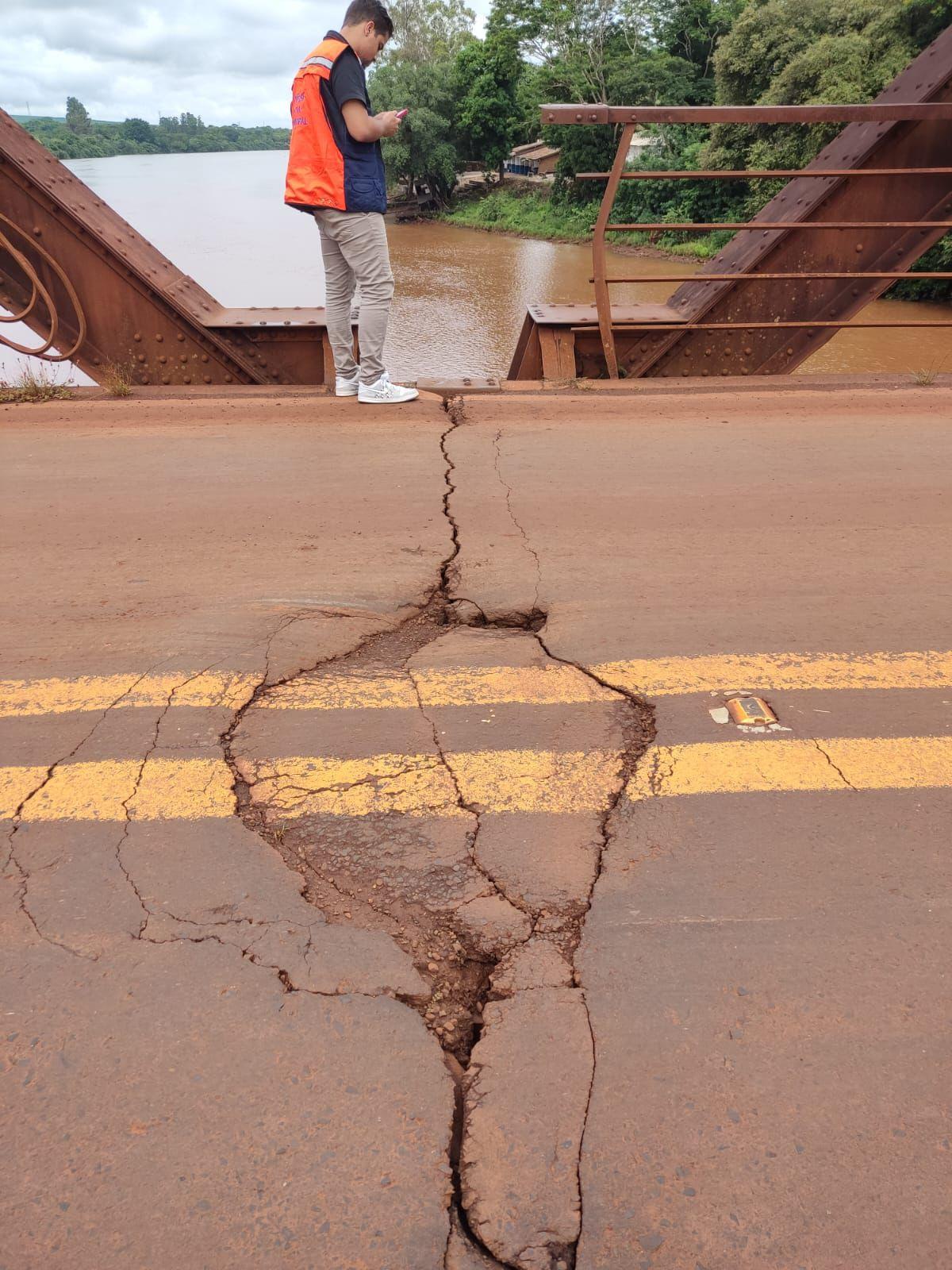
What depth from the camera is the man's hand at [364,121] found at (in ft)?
15.4

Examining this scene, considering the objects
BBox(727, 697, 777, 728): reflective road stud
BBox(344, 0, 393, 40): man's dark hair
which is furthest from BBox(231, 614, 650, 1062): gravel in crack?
BBox(344, 0, 393, 40): man's dark hair

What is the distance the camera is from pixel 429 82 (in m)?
48.8

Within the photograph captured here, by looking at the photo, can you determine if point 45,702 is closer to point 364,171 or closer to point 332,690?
point 332,690

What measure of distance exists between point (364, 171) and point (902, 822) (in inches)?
167

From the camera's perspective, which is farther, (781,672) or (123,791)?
(781,672)

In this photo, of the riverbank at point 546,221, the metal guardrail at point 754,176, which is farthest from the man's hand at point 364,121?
the riverbank at point 546,221

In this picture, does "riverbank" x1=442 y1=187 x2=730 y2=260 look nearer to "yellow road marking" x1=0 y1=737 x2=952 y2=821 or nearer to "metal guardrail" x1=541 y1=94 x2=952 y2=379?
"metal guardrail" x1=541 y1=94 x2=952 y2=379

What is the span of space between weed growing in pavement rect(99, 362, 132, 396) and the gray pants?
1264 mm

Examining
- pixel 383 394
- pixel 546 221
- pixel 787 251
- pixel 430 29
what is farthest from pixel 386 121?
pixel 430 29

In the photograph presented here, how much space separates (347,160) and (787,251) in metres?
2.68

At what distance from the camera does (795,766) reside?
7.68ft

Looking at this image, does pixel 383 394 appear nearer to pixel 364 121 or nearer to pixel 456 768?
pixel 364 121

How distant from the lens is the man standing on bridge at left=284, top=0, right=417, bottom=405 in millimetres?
4691

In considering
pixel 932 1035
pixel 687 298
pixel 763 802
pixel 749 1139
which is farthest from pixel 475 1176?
pixel 687 298
